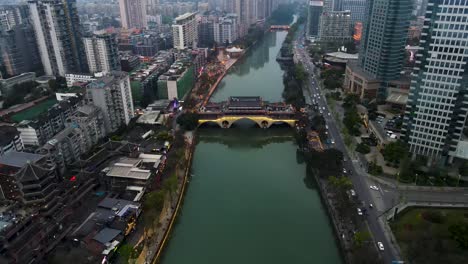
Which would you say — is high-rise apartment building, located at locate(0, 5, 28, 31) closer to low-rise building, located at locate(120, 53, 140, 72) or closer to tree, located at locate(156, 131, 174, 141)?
low-rise building, located at locate(120, 53, 140, 72)

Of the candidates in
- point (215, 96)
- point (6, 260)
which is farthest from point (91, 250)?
point (215, 96)

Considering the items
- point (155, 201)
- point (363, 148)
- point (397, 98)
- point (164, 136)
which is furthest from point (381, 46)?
point (155, 201)

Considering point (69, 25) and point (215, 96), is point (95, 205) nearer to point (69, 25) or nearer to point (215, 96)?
point (215, 96)

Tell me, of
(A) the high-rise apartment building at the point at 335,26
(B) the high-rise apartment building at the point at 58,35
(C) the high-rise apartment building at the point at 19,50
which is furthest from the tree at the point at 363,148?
(A) the high-rise apartment building at the point at 335,26

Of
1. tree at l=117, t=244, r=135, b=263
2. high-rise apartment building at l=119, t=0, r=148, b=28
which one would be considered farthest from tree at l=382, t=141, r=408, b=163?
high-rise apartment building at l=119, t=0, r=148, b=28

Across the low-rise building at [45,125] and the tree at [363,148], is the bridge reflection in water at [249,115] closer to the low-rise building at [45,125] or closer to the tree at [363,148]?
the tree at [363,148]

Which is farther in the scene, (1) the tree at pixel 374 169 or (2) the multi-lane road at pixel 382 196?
(1) the tree at pixel 374 169

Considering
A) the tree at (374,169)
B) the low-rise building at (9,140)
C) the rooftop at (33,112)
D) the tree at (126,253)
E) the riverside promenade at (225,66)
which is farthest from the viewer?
the riverside promenade at (225,66)

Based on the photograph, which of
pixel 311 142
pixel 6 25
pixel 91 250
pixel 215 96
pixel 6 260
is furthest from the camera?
pixel 6 25
